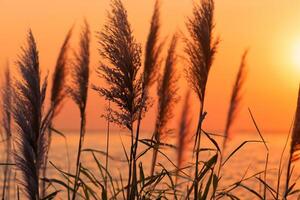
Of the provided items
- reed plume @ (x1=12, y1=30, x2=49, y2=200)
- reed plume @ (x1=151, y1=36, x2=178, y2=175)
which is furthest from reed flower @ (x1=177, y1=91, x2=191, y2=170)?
reed plume @ (x1=12, y1=30, x2=49, y2=200)

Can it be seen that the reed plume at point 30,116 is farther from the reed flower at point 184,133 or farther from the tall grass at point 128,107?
the reed flower at point 184,133

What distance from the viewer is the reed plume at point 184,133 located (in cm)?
589

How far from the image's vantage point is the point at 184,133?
6.34 m

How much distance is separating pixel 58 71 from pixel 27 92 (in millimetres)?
1831

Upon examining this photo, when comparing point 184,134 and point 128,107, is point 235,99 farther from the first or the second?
point 128,107

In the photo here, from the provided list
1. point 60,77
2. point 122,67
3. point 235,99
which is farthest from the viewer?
point 235,99

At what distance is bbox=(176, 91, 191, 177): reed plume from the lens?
5.89 metres

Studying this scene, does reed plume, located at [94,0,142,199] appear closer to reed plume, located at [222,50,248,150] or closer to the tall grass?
the tall grass

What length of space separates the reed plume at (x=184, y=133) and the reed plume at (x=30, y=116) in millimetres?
2598

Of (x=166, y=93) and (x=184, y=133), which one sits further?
(x=184, y=133)

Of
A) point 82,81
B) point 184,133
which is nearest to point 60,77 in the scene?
point 82,81

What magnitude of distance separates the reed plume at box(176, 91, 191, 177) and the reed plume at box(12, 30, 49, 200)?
2598 mm

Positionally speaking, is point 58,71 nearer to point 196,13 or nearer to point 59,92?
point 59,92

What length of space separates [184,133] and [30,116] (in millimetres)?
3200
